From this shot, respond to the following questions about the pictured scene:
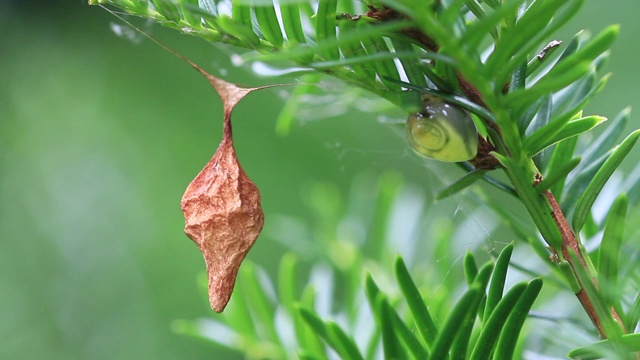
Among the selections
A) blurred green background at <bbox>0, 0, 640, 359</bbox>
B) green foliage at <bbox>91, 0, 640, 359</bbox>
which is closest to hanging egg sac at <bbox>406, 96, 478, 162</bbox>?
green foliage at <bbox>91, 0, 640, 359</bbox>

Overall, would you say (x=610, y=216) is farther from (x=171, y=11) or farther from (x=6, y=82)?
(x=6, y=82)

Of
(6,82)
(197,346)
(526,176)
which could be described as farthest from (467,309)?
(6,82)

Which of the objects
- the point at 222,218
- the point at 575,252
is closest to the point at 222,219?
the point at 222,218

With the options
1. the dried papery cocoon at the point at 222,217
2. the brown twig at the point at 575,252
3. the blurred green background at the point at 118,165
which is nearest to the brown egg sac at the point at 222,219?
the dried papery cocoon at the point at 222,217

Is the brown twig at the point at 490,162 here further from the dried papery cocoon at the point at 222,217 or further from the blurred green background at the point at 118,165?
the blurred green background at the point at 118,165

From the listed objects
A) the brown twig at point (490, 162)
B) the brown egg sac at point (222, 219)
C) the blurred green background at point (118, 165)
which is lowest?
the blurred green background at point (118, 165)
